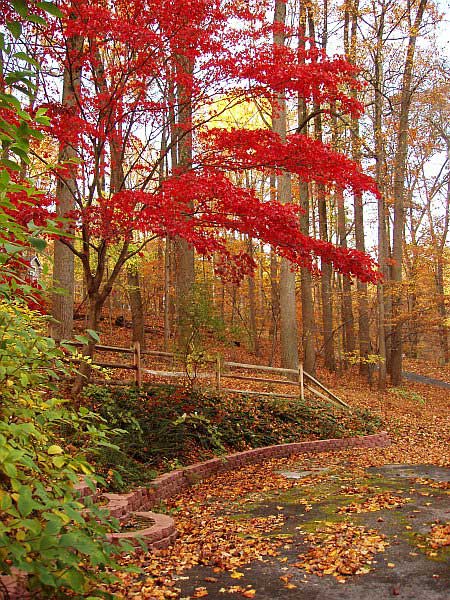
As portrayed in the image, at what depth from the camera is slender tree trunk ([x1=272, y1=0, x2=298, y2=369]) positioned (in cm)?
1428

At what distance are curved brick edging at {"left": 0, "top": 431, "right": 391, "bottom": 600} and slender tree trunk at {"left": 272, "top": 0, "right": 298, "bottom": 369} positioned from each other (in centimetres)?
395

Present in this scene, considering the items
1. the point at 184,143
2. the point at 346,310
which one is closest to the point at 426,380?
the point at 346,310

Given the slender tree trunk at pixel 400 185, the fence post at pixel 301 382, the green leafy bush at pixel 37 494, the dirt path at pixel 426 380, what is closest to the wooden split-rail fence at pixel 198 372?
the fence post at pixel 301 382

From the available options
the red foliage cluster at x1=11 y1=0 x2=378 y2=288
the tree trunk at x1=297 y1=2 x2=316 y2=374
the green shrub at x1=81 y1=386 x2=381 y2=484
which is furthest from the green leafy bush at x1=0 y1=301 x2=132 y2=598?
the tree trunk at x1=297 y1=2 x2=316 y2=374

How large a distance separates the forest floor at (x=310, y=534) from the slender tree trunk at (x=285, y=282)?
5384 mm

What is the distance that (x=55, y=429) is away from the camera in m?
6.71

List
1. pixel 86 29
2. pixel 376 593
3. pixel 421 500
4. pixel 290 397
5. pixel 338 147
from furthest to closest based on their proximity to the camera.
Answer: pixel 338 147 → pixel 290 397 → pixel 86 29 → pixel 421 500 → pixel 376 593

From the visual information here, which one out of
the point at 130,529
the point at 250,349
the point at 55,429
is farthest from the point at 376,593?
the point at 250,349

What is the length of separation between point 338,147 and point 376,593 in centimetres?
1524

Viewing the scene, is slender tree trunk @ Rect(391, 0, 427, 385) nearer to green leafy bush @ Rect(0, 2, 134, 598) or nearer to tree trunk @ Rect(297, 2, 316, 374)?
tree trunk @ Rect(297, 2, 316, 374)

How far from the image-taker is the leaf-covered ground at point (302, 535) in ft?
13.4

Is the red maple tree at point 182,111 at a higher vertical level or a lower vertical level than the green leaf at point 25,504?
higher

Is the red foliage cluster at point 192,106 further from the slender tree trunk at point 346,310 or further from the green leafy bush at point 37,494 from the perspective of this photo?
the slender tree trunk at point 346,310

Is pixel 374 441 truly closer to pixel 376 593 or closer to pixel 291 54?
pixel 291 54
